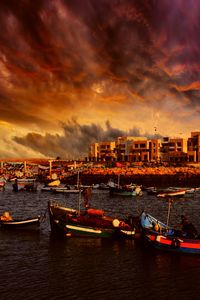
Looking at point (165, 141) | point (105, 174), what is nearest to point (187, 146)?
point (165, 141)

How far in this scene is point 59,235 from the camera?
1356 inches

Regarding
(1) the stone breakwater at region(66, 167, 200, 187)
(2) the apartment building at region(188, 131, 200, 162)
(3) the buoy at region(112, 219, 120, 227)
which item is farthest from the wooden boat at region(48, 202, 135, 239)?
(2) the apartment building at region(188, 131, 200, 162)

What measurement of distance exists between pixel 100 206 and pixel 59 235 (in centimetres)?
2651

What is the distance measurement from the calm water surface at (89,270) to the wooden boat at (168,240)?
57 cm

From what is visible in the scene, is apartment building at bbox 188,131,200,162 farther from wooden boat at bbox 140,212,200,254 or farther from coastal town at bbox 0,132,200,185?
wooden boat at bbox 140,212,200,254

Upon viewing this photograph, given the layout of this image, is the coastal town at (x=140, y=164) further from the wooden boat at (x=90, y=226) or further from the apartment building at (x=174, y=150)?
the wooden boat at (x=90, y=226)

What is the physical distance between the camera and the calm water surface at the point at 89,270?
21406 millimetres

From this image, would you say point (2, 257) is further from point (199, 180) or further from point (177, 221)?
point (199, 180)

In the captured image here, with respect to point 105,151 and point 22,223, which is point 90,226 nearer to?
point 22,223

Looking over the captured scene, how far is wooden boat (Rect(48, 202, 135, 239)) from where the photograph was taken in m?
32.8

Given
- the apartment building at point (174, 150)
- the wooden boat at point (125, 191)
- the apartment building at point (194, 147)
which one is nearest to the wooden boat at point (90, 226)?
the wooden boat at point (125, 191)

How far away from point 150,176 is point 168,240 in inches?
3731

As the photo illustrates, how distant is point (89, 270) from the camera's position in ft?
82.4

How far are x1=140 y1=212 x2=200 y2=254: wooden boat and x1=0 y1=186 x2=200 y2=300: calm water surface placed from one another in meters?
0.57
